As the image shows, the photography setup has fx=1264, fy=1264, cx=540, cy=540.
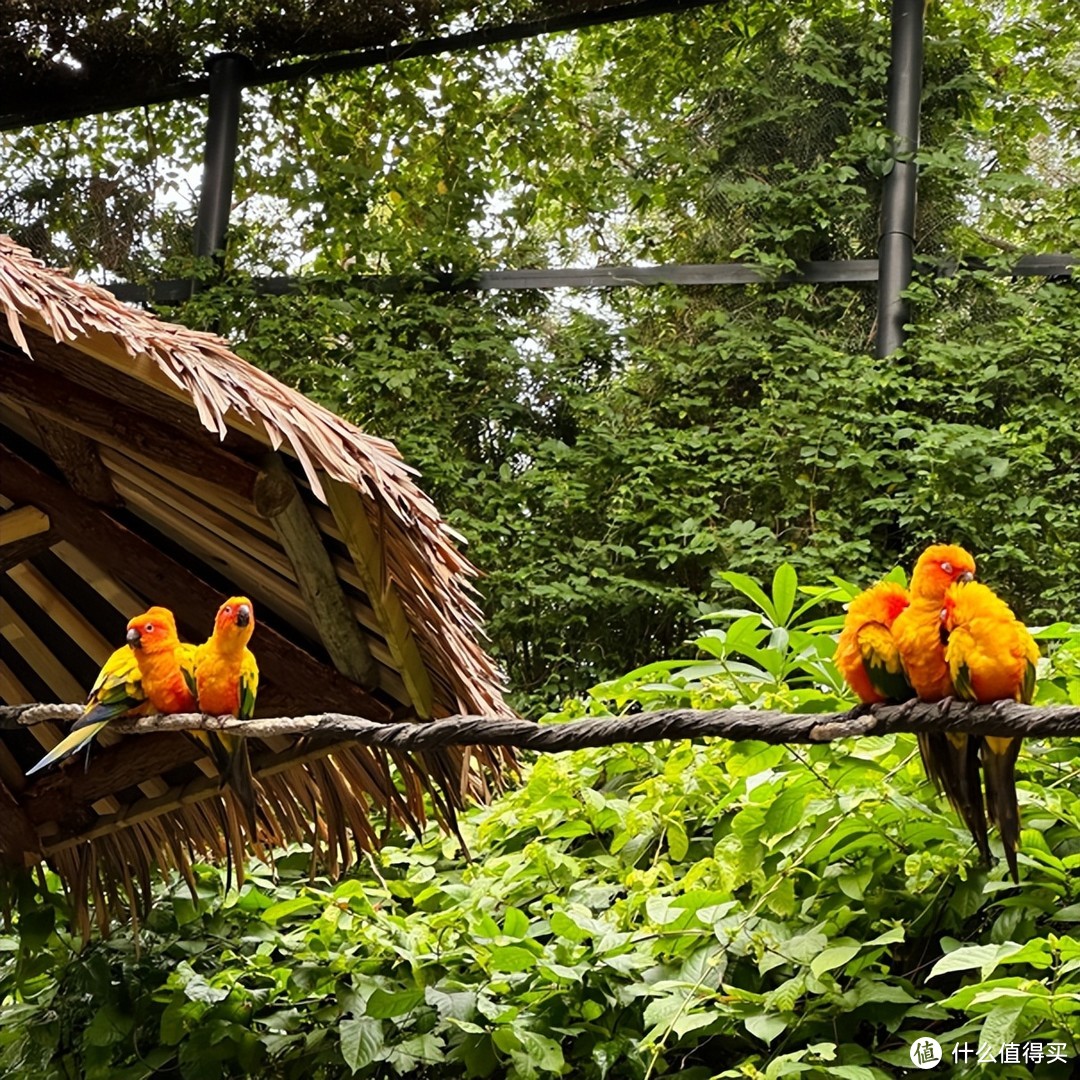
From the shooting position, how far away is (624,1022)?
2570 mm

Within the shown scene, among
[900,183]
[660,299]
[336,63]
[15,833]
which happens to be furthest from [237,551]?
[336,63]

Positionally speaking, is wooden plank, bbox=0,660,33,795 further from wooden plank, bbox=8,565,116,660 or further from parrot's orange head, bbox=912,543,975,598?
parrot's orange head, bbox=912,543,975,598

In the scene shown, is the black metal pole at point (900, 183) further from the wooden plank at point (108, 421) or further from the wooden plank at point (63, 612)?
the wooden plank at point (108, 421)

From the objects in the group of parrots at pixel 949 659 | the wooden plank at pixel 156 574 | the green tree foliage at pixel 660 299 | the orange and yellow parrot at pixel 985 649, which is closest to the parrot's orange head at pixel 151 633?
the group of parrots at pixel 949 659

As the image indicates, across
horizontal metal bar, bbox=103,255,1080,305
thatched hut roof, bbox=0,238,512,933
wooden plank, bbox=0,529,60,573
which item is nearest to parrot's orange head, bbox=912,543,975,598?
thatched hut roof, bbox=0,238,512,933

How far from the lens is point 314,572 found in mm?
2486

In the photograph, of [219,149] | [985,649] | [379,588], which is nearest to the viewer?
[985,649]

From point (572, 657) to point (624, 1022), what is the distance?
2.44m

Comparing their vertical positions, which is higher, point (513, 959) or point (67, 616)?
point (67, 616)

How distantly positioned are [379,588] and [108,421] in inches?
24.0

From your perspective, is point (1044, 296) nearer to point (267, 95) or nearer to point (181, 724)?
point (267, 95)

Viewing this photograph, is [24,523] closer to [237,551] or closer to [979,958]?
[237,551]

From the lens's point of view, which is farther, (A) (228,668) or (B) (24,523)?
(B) (24,523)

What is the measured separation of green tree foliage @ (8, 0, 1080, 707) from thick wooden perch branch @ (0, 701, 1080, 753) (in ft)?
10.0
